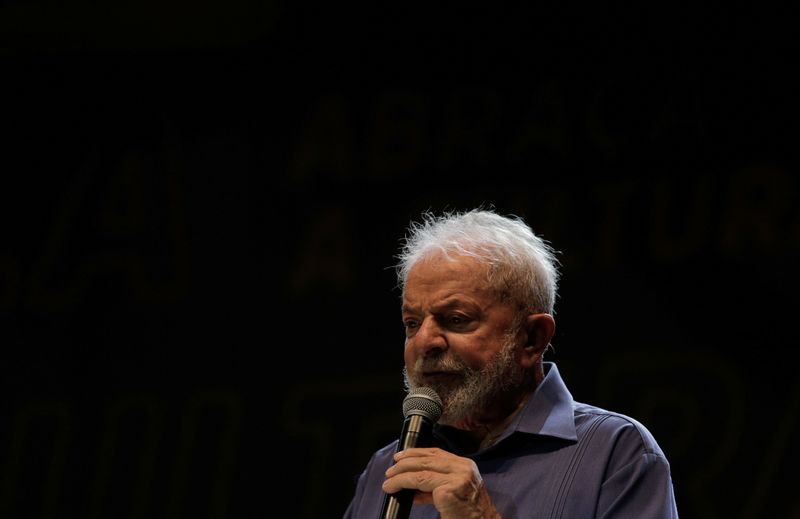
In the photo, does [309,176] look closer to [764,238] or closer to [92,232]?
[92,232]

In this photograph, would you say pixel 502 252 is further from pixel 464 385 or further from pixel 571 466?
pixel 571 466

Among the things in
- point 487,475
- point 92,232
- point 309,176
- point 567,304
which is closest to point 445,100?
point 309,176

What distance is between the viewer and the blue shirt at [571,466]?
188 centimetres

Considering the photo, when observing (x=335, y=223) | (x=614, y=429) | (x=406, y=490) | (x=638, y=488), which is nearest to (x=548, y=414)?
(x=614, y=429)

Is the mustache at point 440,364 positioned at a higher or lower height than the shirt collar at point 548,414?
higher

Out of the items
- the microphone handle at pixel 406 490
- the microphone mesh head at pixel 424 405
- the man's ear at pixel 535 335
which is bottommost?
the microphone handle at pixel 406 490

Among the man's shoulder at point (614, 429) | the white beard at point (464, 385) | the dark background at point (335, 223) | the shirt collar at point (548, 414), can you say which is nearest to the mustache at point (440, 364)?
the white beard at point (464, 385)

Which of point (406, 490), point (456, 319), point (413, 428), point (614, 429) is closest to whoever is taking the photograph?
point (406, 490)

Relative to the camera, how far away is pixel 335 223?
4.08 meters

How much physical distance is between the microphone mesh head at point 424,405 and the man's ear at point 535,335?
279mm

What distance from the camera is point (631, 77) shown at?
377 centimetres

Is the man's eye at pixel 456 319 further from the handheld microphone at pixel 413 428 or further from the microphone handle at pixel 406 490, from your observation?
the microphone handle at pixel 406 490

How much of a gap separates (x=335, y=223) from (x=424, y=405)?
87.7 inches

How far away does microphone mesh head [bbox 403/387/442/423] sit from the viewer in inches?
74.6
